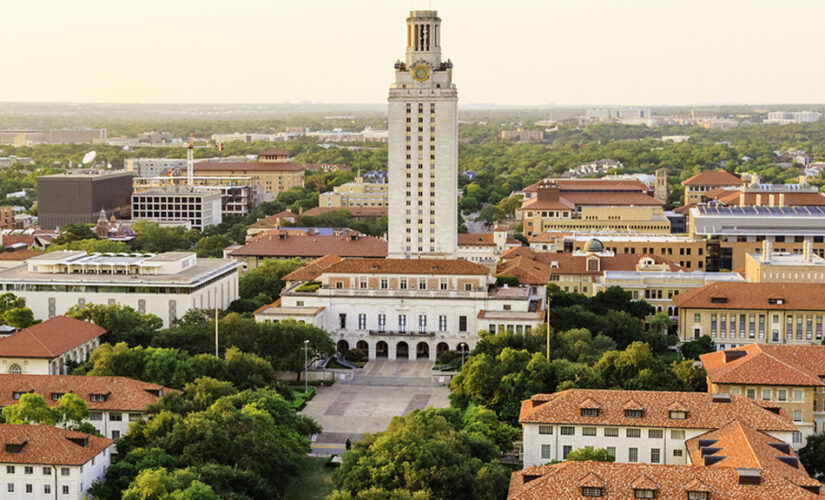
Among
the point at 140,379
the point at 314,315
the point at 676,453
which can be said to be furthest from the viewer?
the point at 314,315

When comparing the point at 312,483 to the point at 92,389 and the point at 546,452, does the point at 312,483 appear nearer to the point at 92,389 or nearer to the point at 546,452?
the point at 546,452

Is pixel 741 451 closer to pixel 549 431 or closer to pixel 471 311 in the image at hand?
pixel 549 431

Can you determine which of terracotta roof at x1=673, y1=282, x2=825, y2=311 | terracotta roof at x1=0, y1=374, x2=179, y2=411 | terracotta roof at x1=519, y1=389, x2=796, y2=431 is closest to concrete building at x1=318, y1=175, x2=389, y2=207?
terracotta roof at x1=673, y1=282, x2=825, y2=311

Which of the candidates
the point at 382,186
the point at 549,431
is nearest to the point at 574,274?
the point at 549,431

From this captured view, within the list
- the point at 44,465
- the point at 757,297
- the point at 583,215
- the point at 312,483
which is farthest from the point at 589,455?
the point at 583,215

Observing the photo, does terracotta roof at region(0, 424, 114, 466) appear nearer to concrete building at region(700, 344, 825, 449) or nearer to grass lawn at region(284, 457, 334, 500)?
grass lawn at region(284, 457, 334, 500)

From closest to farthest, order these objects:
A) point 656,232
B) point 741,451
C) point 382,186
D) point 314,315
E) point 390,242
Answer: point 741,451, point 314,315, point 390,242, point 656,232, point 382,186
